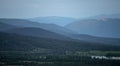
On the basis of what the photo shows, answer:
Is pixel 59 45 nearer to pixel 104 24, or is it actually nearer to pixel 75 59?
pixel 75 59

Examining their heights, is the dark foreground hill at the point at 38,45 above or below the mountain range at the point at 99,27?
below

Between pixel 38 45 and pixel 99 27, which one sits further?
pixel 99 27

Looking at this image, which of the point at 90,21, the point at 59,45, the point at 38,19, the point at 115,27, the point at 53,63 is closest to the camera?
the point at 53,63

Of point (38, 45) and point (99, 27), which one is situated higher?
point (99, 27)

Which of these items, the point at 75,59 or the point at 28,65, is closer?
the point at 28,65

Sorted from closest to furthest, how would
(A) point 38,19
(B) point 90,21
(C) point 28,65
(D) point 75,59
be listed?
(C) point 28,65 < (D) point 75,59 < (B) point 90,21 < (A) point 38,19

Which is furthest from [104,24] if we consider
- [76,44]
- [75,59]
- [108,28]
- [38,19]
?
[75,59]

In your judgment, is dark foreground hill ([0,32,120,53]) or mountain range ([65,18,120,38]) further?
mountain range ([65,18,120,38])

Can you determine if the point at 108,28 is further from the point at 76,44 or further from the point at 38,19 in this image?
the point at 76,44

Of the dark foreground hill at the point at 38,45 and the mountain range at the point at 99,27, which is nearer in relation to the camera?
the dark foreground hill at the point at 38,45

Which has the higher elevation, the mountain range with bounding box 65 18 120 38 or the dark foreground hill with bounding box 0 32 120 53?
the mountain range with bounding box 65 18 120 38
